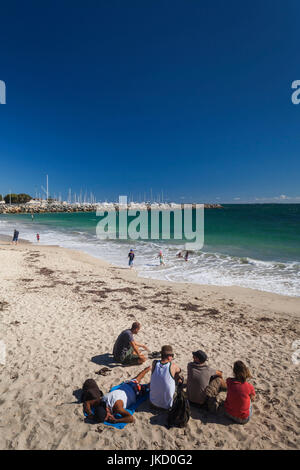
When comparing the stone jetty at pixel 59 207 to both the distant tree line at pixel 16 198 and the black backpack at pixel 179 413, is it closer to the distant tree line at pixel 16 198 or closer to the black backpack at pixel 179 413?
the distant tree line at pixel 16 198

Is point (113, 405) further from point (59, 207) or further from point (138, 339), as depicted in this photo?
point (59, 207)

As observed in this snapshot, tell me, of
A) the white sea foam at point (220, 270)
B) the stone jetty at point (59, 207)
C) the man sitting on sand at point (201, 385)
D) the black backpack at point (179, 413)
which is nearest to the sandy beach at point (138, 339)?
the black backpack at point (179, 413)

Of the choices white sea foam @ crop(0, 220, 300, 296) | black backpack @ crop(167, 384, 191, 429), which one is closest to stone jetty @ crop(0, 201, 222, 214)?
white sea foam @ crop(0, 220, 300, 296)

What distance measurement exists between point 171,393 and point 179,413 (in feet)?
0.99

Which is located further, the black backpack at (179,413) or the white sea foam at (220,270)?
the white sea foam at (220,270)

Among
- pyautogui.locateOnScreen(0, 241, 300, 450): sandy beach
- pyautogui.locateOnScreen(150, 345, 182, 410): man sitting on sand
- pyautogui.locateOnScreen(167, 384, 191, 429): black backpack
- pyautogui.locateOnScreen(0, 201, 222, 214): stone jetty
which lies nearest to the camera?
pyautogui.locateOnScreen(0, 241, 300, 450): sandy beach

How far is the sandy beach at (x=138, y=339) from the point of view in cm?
358

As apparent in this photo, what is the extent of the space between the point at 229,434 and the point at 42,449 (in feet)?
8.99

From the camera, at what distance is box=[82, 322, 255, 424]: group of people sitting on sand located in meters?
3.79

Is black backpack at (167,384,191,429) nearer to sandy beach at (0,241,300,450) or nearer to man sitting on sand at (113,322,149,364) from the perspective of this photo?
sandy beach at (0,241,300,450)

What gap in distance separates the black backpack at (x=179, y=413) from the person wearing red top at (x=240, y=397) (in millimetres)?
746

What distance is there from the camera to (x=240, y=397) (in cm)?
379

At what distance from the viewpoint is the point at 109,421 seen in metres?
3.73
